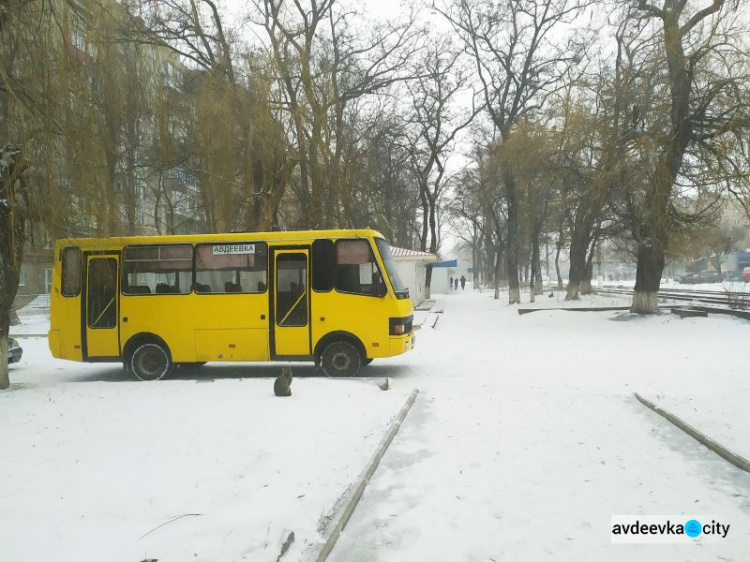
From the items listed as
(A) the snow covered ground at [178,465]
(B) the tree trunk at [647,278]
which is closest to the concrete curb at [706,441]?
(A) the snow covered ground at [178,465]

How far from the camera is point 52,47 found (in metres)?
7.74

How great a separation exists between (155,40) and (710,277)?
250 feet

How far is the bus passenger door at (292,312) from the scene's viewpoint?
1133 cm

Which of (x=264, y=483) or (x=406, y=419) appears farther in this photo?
(x=406, y=419)

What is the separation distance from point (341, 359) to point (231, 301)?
2356mm

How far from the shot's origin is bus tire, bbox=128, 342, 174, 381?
38.1ft

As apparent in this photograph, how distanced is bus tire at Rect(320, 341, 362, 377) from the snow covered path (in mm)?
1262

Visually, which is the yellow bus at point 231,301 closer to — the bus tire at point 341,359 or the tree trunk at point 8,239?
the bus tire at point 341,359

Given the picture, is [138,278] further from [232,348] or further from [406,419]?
[406,419]

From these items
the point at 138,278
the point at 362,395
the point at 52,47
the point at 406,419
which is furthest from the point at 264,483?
the point at 138,278

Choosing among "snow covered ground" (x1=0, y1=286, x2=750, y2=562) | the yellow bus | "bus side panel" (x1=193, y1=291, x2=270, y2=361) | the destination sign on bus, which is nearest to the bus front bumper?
the yellow bus

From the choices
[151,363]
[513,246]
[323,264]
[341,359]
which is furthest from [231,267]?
[513,246]

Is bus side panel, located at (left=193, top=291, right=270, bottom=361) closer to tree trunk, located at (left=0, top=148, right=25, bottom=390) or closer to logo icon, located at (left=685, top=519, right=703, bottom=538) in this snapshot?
tree trunk, located at (left=0, top=148, right=25, bottom=390)

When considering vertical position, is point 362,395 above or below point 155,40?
below
